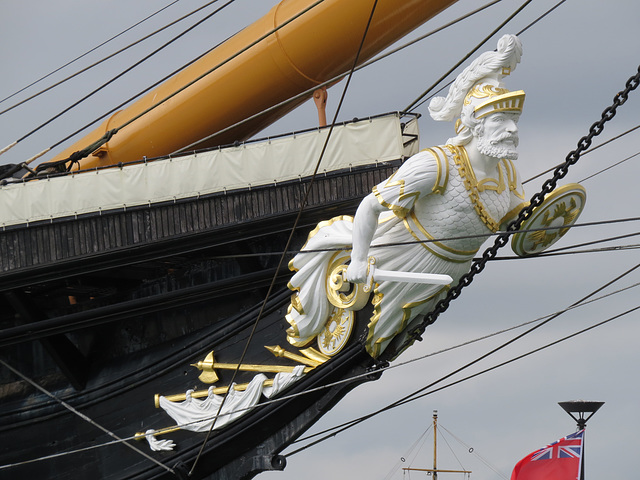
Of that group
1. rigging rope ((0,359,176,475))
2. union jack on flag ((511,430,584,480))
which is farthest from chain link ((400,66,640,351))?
union jack on flag ((511,430,584,480))

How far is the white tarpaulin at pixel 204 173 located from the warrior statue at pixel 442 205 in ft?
1.85

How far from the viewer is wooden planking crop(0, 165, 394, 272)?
8.59 m

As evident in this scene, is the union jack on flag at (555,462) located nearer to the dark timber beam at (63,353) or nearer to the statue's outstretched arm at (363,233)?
the dark timber beam at (63,353)

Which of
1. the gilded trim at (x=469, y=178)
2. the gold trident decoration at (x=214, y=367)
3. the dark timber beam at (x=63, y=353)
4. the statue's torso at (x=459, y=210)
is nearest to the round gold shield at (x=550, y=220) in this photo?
the statue's torso at (x=459, y=210)

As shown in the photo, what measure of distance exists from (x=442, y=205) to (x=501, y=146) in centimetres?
47

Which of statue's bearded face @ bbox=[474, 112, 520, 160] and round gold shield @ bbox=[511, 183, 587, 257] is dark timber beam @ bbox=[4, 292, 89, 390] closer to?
round gold shield @ bbox=[511, 183, 587, 257]

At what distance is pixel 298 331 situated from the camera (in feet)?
27.9

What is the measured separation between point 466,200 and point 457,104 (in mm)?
542

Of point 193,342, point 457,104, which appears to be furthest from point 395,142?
point 193,342

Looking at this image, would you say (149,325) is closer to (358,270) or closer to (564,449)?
(358,270)

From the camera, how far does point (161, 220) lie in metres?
8.84

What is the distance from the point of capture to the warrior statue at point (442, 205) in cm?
766

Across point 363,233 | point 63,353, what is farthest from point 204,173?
point 63,353

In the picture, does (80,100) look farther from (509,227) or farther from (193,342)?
(509,227)
